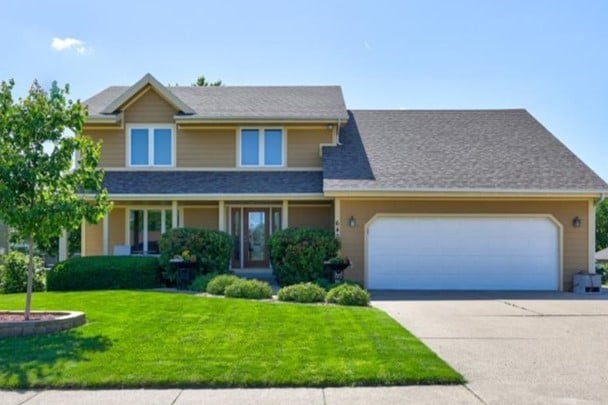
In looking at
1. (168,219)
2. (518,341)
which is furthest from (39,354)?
(168,219)

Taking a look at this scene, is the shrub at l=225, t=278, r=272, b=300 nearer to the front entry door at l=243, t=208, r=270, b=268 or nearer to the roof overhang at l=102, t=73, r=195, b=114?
the front entry door at l=243, t=208, r=270, b=268

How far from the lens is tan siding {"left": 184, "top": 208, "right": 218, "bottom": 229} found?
19.4 meters

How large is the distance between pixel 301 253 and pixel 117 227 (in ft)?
25.0

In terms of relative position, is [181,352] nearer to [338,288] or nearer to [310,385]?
[310,385]

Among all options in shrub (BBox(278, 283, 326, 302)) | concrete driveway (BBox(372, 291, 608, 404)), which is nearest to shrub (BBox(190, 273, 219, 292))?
shrub (BBox(278, 283, 326, 302))

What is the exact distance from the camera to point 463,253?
16703 mm

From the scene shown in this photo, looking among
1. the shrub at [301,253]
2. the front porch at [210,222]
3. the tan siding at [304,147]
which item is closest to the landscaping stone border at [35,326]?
the shrub at [301,253]

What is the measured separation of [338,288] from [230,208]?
7.71 meters

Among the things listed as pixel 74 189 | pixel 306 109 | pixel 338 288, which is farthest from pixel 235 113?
pixel 74 189

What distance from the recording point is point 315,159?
63.3ft

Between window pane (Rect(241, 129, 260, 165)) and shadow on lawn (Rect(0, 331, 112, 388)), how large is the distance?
1127cm

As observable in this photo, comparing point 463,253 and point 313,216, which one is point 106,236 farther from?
point 463,253

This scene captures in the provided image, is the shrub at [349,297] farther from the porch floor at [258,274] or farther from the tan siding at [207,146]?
the tan siding at [207,146]

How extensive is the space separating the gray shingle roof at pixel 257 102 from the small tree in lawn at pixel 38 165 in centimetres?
933
